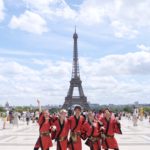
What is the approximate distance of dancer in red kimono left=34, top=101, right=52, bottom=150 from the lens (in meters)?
15.4

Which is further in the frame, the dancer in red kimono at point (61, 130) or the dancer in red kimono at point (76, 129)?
the dancer in red kimono at point (61, 130)

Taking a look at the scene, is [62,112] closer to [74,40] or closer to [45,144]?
[45,144]

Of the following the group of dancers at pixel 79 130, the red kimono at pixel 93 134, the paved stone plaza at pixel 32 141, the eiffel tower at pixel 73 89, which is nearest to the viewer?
the group of dancers at pixel 79 130

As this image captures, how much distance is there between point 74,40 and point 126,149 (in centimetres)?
10086

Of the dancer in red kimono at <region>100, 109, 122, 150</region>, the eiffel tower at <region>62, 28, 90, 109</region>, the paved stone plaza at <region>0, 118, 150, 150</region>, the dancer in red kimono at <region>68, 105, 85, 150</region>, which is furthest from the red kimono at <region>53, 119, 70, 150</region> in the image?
the eiffel tower at <region>62, 28, 90, 109</region>

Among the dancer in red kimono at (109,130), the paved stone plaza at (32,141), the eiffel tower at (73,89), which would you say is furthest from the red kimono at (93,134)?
the eiffel tower at (73,89)

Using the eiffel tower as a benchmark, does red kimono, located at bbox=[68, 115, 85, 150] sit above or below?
below

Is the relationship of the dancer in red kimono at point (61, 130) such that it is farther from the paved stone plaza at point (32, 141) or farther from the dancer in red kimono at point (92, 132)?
the paved stone plaza at point (32, 141)

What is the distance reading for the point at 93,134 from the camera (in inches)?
586

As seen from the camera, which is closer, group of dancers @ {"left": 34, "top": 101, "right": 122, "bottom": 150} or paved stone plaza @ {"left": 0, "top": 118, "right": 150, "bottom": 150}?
group of dancers @ {"left": 34, "top": 101, "right": 122, "bottom": 150}

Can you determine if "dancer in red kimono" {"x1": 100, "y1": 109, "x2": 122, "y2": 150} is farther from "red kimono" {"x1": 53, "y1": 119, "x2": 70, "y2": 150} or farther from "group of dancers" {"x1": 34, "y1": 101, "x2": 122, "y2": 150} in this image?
"red kimono" {"x1": 53, "y1": 119, "x2": 70, "y2": 150}

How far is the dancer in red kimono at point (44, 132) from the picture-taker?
607 inches

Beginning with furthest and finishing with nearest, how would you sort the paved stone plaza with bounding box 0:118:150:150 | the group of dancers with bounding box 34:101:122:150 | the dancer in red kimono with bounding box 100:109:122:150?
the paved stone plaza with bounding box 0:118:150:150 < the dancer in red kimono with bounding box 100:109:122:150 < the group of dancers with bounding box 34:101:122:150

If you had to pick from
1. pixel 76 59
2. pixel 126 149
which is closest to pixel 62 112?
pixel 126 149
